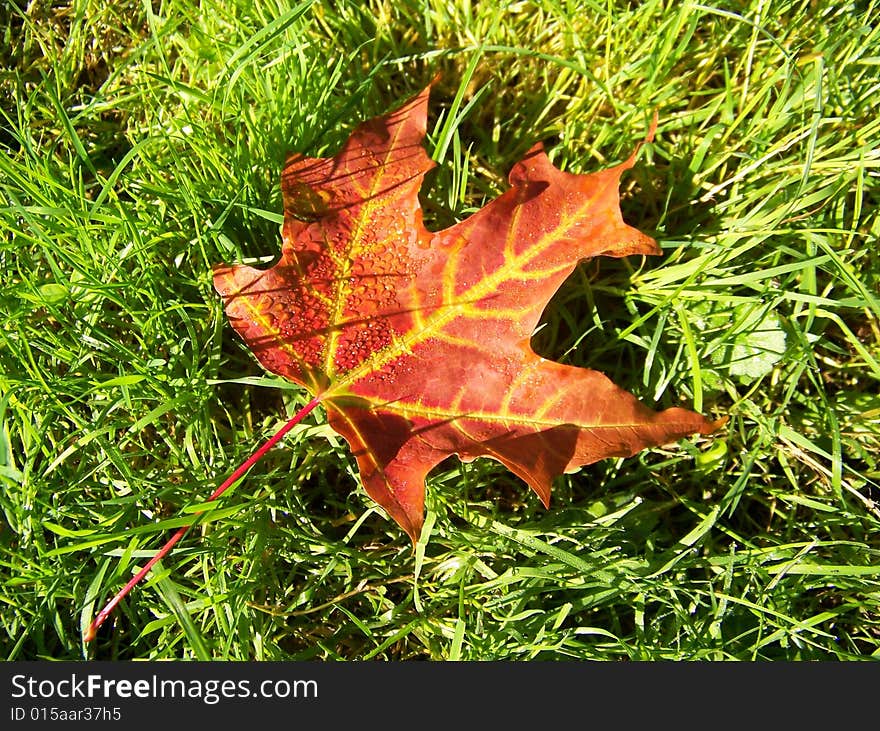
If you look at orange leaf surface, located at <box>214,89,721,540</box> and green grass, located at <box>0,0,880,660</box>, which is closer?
orange leaf surface, located at <box>214,89,721,540</box>

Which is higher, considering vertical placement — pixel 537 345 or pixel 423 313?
pixel 423 313

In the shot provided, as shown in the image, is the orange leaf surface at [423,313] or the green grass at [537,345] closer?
the orange leaf surface at [423,313]

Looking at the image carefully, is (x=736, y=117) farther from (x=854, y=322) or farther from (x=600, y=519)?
(x=600, y=519)

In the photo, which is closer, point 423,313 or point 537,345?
point 423,313
